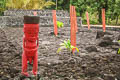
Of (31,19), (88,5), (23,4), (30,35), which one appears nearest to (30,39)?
(30,35)

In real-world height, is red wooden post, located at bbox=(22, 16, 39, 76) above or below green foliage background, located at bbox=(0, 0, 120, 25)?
below

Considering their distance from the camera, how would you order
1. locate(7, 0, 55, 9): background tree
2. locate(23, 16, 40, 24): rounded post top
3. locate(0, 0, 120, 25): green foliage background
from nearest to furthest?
locate(23, 16, 40, 24): rounded post top
locate(0, 0, 120, 25): green foliage background
locate(7, 0, 55, 9): background tree

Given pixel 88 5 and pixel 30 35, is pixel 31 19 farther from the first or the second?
pixel 88 5

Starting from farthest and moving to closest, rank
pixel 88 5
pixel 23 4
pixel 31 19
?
pixel 23 4
pixel 88 5
pixel 31 19

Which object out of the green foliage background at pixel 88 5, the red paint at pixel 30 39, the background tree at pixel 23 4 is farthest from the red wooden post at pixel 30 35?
the background tree at pixel 23 4

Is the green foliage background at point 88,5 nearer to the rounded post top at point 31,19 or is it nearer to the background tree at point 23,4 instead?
the background tree at point 23,4

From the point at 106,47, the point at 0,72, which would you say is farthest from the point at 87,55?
the point at 0,72

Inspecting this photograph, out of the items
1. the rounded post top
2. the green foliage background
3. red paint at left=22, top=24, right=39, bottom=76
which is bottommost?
red paint at left=22, top=24, right=39, bottom=76

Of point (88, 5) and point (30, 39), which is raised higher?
point (88, 5)

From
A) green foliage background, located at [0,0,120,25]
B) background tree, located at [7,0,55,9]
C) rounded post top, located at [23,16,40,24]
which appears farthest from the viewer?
background tree, located at [7,0,55,9]

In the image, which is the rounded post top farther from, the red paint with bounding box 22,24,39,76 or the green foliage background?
the green foliage background

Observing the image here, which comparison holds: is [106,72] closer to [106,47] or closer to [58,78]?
[58,78]

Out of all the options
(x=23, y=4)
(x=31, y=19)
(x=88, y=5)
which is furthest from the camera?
(x=23, y=4)

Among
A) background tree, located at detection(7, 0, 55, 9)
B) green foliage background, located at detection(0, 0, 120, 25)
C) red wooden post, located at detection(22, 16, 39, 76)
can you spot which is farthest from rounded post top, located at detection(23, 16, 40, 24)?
background tree, located at detection(7, 0, 55, 9)
